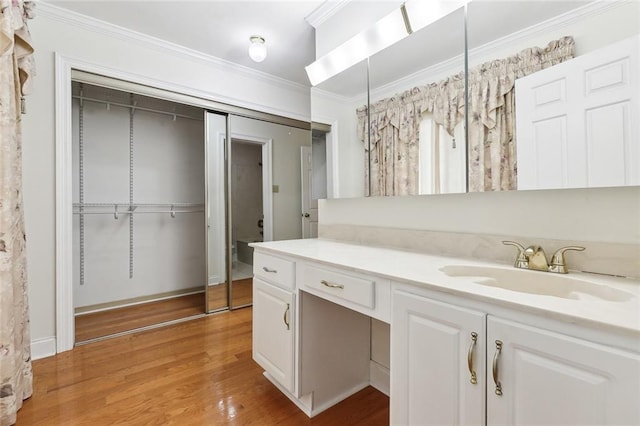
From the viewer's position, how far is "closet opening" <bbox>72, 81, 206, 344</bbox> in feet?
9.49

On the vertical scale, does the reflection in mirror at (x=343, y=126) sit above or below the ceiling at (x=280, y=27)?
below

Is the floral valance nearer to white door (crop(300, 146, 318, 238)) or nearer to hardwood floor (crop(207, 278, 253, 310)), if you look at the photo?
white door (crop(300, 146, 318, 238))

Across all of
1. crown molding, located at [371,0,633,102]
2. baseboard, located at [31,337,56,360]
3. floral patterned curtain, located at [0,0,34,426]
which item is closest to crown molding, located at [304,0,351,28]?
crown molding, located at [371,0,633,102]

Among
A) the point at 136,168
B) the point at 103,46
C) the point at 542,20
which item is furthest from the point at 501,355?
the point at 136,168

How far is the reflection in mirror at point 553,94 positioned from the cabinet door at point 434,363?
27.2 inches

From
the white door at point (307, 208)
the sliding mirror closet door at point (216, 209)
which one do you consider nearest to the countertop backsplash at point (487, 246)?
the white door at point (307, 208)

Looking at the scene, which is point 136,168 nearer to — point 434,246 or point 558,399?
point 434,246

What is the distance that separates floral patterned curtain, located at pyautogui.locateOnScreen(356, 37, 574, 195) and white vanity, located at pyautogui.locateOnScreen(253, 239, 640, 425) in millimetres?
405

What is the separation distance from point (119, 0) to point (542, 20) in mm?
2569

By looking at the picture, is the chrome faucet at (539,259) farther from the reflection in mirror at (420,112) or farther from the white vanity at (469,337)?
the reflection in mirror at (420,112)

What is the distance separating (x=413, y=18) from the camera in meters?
1.59

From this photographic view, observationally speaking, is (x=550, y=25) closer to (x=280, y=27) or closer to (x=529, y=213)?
(x=529, y=213)

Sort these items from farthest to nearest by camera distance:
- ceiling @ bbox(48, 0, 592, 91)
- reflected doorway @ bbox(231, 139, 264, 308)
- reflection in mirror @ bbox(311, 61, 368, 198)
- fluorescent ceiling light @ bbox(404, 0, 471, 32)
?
1. reflected doorway @ bbox(231, 139, 264, 308)
2. reflection in mirror @ bbox(311, 61, 368, 198)
3. fluorescent ceiling light @ bbox(404, 0, 471, 32)
4. ceiling @ bbox(48, 0, 592, 91)

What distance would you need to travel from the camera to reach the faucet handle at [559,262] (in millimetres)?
1046
